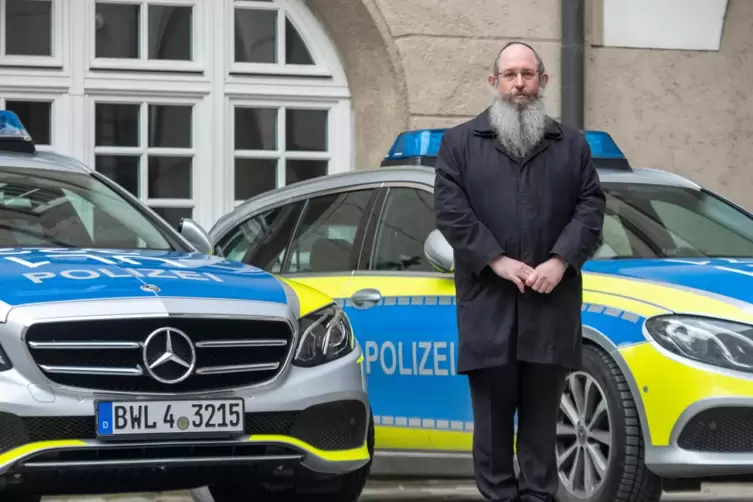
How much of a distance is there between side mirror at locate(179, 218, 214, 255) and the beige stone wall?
5858mm

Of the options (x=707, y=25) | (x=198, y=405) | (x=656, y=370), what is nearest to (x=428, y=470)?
(x=656, y=370)

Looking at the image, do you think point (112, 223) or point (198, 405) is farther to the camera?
point (112, 223)

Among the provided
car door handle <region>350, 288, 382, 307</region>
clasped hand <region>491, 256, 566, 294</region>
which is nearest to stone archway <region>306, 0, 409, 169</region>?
car door handle <region>350, 288, 382, 307</region>

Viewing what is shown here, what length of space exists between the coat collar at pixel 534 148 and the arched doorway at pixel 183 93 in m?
7.02

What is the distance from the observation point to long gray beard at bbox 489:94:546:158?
6293 millimetres

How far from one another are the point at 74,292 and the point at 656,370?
218 centimetres

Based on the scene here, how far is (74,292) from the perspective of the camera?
600 centimetres

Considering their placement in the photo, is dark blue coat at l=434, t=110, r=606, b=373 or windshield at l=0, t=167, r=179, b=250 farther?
windshield at l=0, t=167, r=179, b=250

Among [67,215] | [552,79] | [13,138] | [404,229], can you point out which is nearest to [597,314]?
[404,229]

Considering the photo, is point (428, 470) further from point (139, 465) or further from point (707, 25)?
point (707, 25)

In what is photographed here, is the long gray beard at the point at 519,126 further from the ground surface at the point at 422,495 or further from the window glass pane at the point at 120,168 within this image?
the window glass pane at the point at 120,168

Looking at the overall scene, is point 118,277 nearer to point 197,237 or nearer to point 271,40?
point 197,237

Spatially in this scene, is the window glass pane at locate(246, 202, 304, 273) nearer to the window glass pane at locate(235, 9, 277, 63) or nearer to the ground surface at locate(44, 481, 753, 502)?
the ground surface at locate(44, 481, 753, 502)

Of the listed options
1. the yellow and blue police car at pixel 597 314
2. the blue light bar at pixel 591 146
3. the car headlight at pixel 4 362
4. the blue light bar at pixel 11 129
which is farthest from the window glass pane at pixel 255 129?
the car headlight at pixel 4 362
